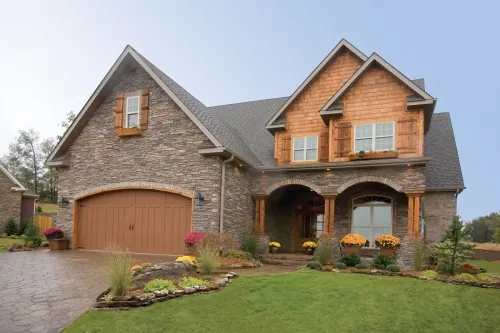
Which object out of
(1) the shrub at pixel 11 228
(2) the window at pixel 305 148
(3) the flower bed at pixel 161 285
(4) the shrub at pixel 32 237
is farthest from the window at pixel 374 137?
(1) the shrub at pixel 11 228

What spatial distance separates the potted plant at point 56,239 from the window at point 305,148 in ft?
34.4

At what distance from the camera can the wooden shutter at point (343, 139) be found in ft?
49.4

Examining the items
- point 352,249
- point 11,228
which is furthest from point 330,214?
point 11,228

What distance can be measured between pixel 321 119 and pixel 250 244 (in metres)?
6.23

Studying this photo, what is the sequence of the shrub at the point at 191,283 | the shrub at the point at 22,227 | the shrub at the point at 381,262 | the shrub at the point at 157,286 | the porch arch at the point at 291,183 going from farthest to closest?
the shrub at the point at 22,227 < the porch arch at the point at 291,183 < the shrub at the point at 381,262 < the shrub at the point at 191,283 < the shrub at the point at 157,286

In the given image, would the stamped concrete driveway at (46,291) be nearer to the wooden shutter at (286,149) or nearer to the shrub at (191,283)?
the shrub at (191,283)

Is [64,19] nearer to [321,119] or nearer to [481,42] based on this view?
[321,119]

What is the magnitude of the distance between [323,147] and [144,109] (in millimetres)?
7625

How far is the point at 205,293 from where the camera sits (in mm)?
7934

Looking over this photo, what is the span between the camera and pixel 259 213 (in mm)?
16016

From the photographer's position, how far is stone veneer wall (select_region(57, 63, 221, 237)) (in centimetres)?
1365

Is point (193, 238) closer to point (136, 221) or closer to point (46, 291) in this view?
point (136, 221)

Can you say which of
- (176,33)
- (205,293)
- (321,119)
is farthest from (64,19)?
(205,293)

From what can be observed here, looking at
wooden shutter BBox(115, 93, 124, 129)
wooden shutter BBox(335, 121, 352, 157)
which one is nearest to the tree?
wooden shutter BBox(335, 121, 352, 157)
